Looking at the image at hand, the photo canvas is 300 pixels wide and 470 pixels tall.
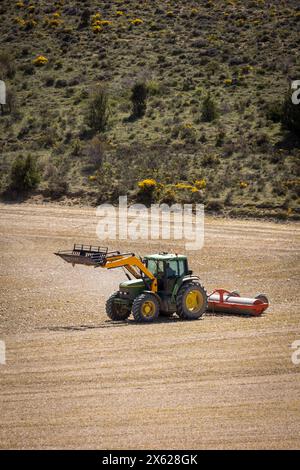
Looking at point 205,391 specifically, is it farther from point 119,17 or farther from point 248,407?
point 119,17

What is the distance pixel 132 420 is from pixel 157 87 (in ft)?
138

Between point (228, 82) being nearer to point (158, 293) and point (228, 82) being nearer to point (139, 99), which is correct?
point (139, 99)

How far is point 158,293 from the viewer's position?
64.5 feet

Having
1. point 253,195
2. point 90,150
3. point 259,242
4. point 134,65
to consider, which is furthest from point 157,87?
point 259,242

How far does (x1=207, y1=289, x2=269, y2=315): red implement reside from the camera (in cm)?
2044

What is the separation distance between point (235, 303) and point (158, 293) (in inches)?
90.0

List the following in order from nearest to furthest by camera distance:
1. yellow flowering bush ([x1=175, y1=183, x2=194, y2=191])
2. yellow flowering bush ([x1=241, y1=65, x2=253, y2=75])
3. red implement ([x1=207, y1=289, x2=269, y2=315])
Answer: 1. red implement ([x1=207, y1=289, x2=269, y2=315])
2. yellow flowering bush ([x1=175, y1=183, x2=194, y2=191])
3. yellow flowering bush ([x1=241, y1=65, x2=253, y2=75])

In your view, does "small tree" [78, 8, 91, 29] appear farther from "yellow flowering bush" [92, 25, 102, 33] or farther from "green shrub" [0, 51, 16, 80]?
"green shrub" [0, 51, 16, 80]

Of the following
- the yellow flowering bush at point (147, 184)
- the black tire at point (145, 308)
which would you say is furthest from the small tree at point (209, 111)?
the black tire at point (145, 308)

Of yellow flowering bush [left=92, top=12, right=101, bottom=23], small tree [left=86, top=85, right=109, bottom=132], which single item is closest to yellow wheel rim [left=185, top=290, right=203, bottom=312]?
small tree [left=86, top=85, right=109, bottom=132]

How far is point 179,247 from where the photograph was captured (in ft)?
103

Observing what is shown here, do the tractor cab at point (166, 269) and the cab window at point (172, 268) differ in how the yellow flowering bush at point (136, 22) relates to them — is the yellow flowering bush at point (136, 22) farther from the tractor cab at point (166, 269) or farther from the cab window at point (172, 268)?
the cab window at point (172, 268)

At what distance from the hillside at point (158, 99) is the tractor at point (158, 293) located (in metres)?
17.0

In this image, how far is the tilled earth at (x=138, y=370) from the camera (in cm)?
1192
